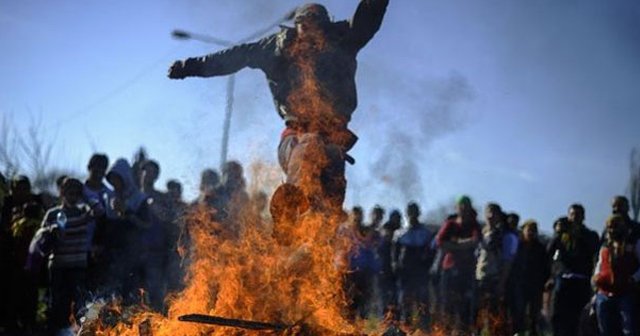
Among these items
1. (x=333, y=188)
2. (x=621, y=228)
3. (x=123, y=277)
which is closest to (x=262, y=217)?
(x=333, y=188)

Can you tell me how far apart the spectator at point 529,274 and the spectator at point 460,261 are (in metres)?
0.70

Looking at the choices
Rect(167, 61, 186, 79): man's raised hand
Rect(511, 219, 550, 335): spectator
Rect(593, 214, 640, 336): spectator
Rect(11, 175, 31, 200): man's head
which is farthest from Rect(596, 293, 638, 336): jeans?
Rect(11, 175, 31, 200): man's head

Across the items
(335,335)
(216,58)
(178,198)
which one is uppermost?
(216,58)

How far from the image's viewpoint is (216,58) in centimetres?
608

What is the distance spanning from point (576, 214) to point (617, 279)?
1433 mm

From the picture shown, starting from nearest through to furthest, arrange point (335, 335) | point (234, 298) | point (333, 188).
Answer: point (335, 335), point (234, 298), point (333, 188)

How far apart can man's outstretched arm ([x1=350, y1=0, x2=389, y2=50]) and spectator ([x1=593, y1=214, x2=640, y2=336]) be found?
4.32 meters

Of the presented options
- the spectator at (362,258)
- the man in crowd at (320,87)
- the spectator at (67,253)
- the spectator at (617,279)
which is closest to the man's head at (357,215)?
the spectator at (362,258)

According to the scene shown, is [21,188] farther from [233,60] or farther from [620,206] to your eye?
[620,206]

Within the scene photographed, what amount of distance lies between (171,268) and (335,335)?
4.94 m

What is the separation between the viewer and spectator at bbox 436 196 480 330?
10.5m

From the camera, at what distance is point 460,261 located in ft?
34.5

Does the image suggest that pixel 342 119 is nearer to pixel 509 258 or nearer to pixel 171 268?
pixel 171 268

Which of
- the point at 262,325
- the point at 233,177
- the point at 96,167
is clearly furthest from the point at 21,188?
the point at 262,325
